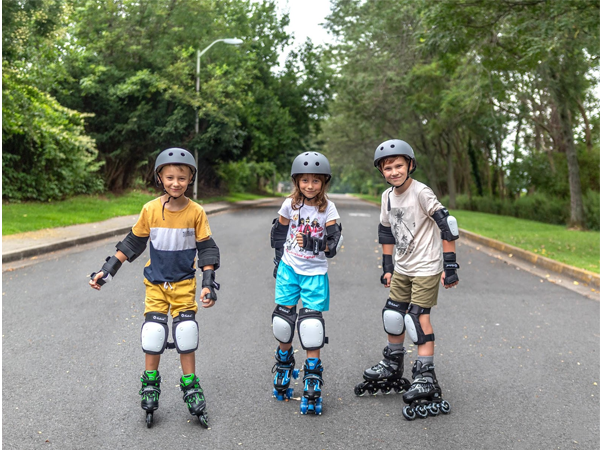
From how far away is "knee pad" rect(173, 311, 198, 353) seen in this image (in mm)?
3412

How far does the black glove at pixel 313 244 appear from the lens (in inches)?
145

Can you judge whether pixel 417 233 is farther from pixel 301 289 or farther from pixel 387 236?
pixel 301 289

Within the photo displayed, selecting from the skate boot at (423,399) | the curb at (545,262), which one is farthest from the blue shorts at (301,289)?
the curb at (545,262)

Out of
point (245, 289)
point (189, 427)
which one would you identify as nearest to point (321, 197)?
point (189, 427)

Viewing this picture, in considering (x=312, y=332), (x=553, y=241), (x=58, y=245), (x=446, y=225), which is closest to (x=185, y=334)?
(x=312, y=332)

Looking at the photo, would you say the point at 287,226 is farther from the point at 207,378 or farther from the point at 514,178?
the point at 514,178

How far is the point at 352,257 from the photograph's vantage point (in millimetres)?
10836

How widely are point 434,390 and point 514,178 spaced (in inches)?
918

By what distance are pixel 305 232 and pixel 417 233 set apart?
0.74m

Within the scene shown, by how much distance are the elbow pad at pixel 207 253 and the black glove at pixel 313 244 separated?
558 millimetres

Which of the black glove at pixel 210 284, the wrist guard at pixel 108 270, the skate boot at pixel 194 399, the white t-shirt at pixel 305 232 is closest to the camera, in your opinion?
the skate boot at pixel 194 399

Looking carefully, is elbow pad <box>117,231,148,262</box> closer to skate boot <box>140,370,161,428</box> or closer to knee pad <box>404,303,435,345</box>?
skate boot <box>140,370,161,428</box>

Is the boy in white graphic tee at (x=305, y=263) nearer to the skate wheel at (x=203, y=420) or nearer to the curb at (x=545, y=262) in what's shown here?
the skate wheel at (x=203, y=420)

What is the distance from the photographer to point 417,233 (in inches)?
150
